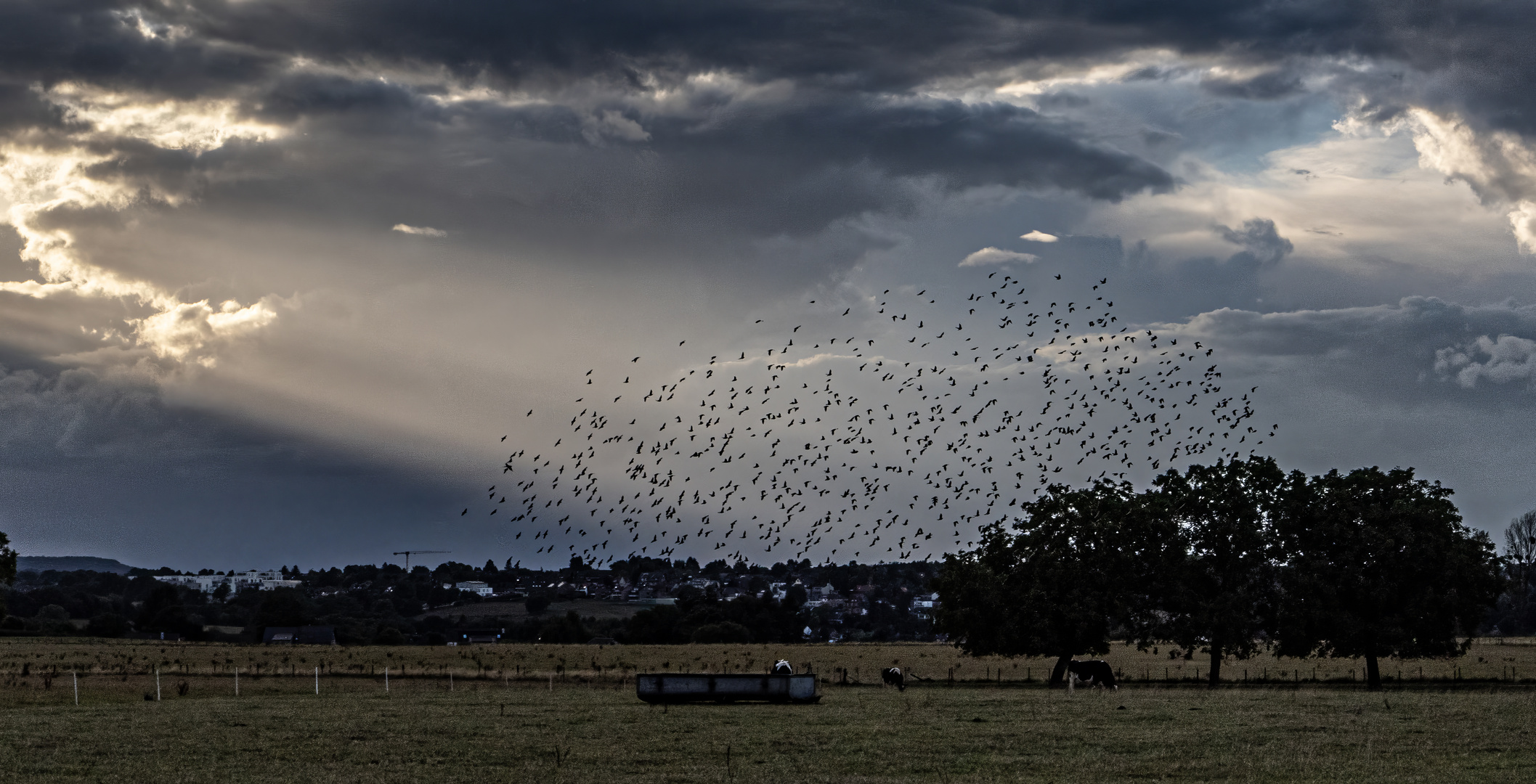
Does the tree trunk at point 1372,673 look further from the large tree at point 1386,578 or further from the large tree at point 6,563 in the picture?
the large tree at point 6,563

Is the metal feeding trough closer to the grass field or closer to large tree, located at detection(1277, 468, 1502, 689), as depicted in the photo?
the grass field

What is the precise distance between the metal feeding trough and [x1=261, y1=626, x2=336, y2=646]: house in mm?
122580

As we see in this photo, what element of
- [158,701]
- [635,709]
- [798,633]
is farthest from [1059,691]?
[798,633]

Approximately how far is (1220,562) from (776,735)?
153 feet

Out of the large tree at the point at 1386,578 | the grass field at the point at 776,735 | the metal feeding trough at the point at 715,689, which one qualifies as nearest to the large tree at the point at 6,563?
the grass field at the point at 776,735

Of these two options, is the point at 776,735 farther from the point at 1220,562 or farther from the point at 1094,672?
the point at 1220,562

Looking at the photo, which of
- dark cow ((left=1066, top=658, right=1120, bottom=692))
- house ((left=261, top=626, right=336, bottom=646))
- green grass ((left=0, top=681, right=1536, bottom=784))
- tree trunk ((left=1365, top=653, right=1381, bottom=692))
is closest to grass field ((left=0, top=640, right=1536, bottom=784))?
green grass ((left=0, top=681, right=1536, bottom=784))

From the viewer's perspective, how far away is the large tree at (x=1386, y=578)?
66.8 metres

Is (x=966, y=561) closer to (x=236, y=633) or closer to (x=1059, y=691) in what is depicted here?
(x=1059, y=691)

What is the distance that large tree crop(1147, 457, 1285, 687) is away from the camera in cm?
7100

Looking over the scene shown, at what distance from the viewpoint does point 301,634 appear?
547ft

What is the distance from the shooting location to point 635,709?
45.2 metres

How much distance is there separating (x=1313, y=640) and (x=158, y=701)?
56581mm

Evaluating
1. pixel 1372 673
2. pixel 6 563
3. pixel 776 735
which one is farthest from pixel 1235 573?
pixel 6 563
